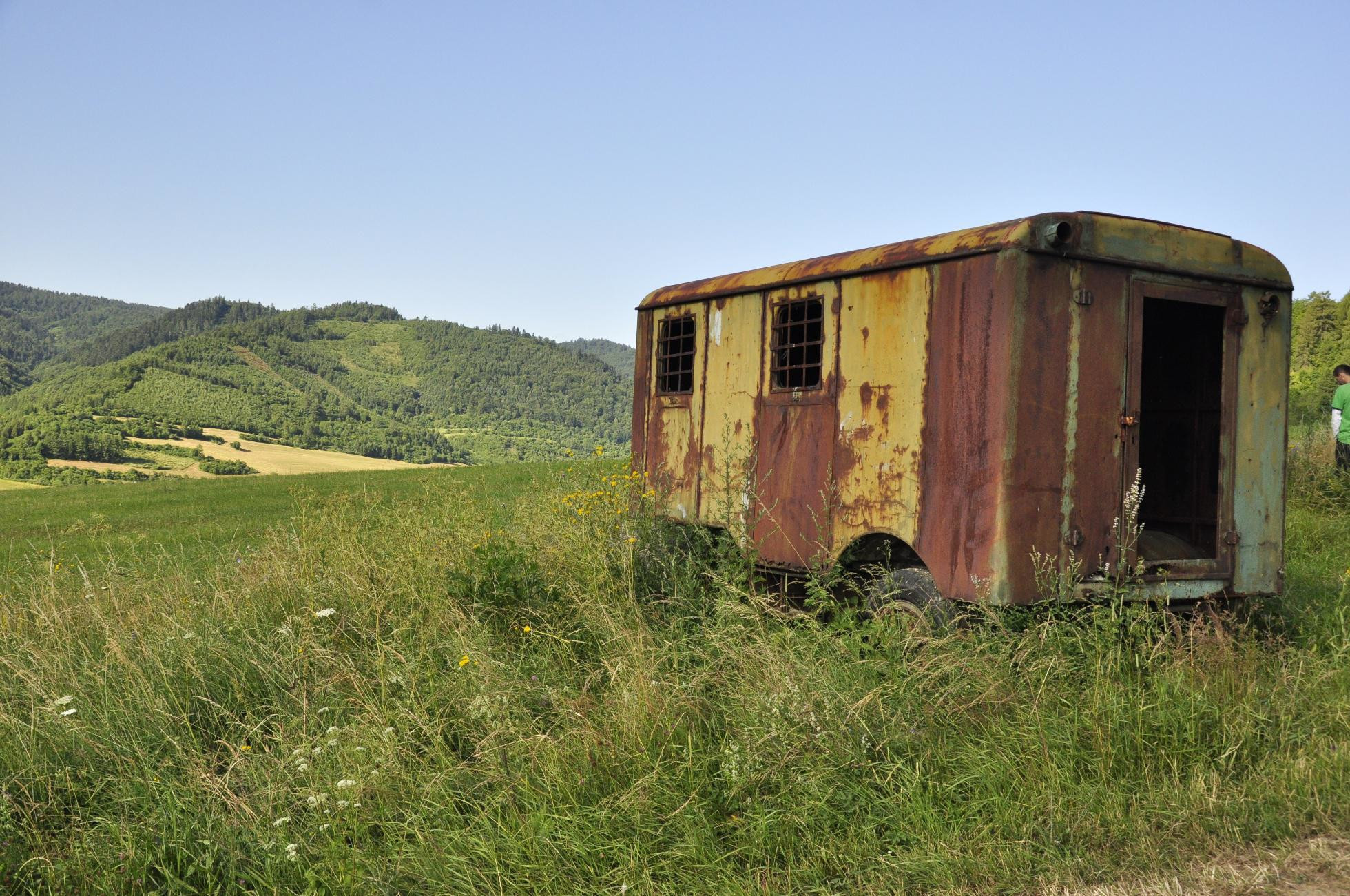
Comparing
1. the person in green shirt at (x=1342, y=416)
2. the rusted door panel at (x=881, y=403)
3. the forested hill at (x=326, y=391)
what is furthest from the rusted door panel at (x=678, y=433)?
the forested hill at (x=326, y=391)

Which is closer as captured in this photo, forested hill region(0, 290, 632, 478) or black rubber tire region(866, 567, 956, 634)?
black rubber tire region(866, 567, 956, 634)

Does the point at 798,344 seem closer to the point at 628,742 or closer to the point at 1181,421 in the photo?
the point at 1181,421

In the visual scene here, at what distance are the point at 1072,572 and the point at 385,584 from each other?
4.18m

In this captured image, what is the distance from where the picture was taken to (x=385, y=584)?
20.5ft

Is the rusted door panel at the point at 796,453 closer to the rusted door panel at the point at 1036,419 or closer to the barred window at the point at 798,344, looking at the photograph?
the barred window at the point at 798,344

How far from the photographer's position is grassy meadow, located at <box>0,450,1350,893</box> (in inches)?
132

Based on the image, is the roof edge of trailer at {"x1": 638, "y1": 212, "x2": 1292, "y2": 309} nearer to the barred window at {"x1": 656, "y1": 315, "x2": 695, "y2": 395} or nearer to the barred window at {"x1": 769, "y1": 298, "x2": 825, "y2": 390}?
the barred window at {"x1": 769, "y1": 298, "x2": 825, "y2": 390}

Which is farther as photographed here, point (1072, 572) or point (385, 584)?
point (385, 584)

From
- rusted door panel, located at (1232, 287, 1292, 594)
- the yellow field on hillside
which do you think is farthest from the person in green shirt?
the yellow field on hillside

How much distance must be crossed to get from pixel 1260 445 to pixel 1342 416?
6.88 m

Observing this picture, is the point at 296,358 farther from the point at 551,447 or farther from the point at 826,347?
the point at 826,347

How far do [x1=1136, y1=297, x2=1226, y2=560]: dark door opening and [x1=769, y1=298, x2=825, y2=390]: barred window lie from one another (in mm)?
2214

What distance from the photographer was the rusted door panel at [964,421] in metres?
4.98

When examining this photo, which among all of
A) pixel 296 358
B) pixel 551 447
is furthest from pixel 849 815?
pixel 296 358
